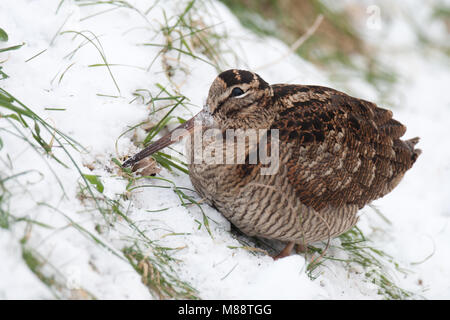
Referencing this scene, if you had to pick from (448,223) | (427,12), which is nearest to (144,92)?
(448,223)

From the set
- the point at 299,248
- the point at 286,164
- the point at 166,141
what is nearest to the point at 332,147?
the point at 286,164

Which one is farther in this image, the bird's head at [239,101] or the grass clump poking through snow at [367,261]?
the grass clump poking through snow at [367,261]

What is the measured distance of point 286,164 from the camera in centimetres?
279

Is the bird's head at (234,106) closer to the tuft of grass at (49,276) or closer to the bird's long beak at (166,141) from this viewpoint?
the bird's long beak at (166,141)

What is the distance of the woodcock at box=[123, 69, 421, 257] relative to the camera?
2775 mm

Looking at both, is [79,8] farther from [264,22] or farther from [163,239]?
[264,22]

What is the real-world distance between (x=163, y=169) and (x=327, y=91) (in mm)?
1040

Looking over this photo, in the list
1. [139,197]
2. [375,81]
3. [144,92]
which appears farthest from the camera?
[375,81]

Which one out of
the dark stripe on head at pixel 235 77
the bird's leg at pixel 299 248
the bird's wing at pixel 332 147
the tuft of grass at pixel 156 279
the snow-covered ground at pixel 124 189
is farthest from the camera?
the bird's leg at pixel 299 248

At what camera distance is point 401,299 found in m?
3.09

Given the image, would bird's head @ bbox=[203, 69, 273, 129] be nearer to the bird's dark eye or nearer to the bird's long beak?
the bird's dark eye

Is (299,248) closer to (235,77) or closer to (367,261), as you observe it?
(367,261)

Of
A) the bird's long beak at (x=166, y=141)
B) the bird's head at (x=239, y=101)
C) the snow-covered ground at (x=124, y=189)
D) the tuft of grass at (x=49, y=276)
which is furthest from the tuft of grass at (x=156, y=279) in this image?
the bird's head at (x=239, y=101)

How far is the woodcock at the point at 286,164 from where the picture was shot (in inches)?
109
